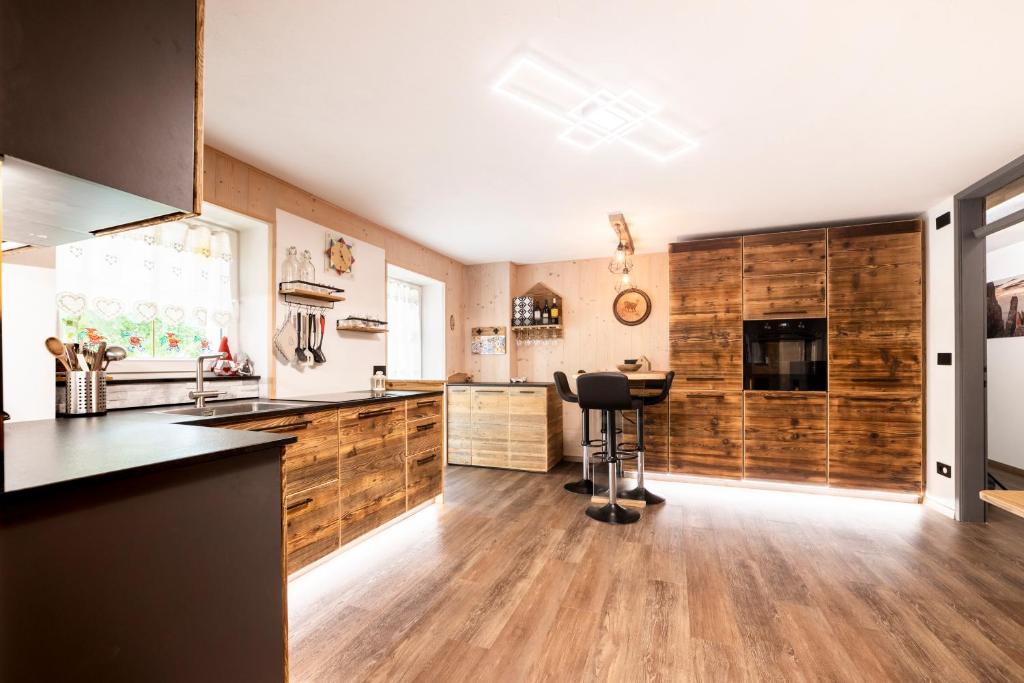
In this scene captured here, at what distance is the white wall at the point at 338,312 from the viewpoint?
312 centimetres

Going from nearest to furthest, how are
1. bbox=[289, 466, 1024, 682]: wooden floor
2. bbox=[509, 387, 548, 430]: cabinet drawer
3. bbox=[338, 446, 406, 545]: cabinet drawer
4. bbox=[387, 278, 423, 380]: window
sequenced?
1. bbox=[289, 466, 1024, 682]: wooden floor
2. bbox=[338, 446, 406, 545]: cabinet drawer
3. bbox=[509, 387, 548, 430]: cabinet drawer
4. bbox=[387, 278, 423, 380]: window

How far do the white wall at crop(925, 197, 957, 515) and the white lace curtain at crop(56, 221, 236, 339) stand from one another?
5.27 m

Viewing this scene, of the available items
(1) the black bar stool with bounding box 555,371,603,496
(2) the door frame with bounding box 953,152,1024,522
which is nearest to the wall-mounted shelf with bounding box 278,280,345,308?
(1) the black bar stool with bounding box 555,371,603,496

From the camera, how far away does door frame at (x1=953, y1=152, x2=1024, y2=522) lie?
3.30 m

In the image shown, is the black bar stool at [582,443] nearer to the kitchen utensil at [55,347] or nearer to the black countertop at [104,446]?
the black countertop at [104,446]

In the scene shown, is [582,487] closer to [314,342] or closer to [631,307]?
[631,307]

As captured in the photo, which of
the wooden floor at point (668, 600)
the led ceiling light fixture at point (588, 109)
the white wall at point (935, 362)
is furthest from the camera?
the white wall at point (935, 362)

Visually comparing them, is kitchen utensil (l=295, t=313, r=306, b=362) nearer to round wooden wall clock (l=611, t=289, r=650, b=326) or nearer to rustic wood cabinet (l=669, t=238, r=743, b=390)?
rustic wood cabinet (l=669, t=238, r=743, b=390)

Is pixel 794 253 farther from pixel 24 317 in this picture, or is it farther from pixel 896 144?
pixel 24 317

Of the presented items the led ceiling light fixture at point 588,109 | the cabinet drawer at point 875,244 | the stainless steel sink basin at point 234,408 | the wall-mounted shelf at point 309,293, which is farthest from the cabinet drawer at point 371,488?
the cabinet drawer at point 875,244

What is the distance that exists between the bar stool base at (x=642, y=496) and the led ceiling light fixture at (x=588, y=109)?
2689 mm

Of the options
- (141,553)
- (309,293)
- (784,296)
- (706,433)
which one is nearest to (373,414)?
(309,293)

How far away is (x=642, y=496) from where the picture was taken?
12.7 ft

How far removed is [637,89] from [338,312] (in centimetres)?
265
